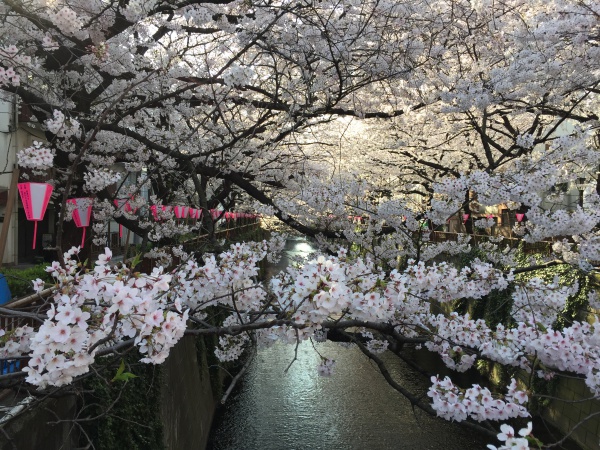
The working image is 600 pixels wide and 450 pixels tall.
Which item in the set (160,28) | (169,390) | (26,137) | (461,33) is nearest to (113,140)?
(160,28)

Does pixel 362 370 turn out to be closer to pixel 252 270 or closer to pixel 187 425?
pixel 187 425

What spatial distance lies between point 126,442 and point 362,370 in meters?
9.15

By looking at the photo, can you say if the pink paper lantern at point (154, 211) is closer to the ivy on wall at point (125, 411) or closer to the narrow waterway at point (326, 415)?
the ivy on wall at point (125, 411)

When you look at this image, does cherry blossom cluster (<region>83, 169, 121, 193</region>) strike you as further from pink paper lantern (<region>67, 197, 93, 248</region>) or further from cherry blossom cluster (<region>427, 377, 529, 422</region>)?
cherry blossom cluster (<region>427, 377, 529, 422</region>)

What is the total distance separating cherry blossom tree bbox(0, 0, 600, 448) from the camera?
2.74 metres

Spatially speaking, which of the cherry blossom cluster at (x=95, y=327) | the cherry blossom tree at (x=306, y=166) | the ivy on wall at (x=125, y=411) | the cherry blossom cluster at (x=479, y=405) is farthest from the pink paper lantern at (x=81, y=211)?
the cherry blossom cluster at (x=479, y=405)

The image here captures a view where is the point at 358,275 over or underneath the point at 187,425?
over

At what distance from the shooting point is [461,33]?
23.5 ft

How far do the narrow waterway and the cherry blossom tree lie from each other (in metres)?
2.58

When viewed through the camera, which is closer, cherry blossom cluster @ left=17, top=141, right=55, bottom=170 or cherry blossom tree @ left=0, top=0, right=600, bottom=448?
cherry blossom tree @ left=0, top=0, right=600, bottom=448

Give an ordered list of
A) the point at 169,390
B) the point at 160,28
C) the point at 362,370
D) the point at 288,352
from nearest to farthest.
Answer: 1. the point at 169,390
2. the point at 160,28
3. the point at 362,370
4. the point at 288,352

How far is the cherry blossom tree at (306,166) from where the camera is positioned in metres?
2.74

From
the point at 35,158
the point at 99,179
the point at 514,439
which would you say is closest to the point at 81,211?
the point at 99,179

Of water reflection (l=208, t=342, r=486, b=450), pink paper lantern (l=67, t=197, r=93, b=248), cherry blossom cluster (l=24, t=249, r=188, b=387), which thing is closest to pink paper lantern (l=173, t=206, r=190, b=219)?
pink paper lantern (l=67, t=197, r=93, b=248)
